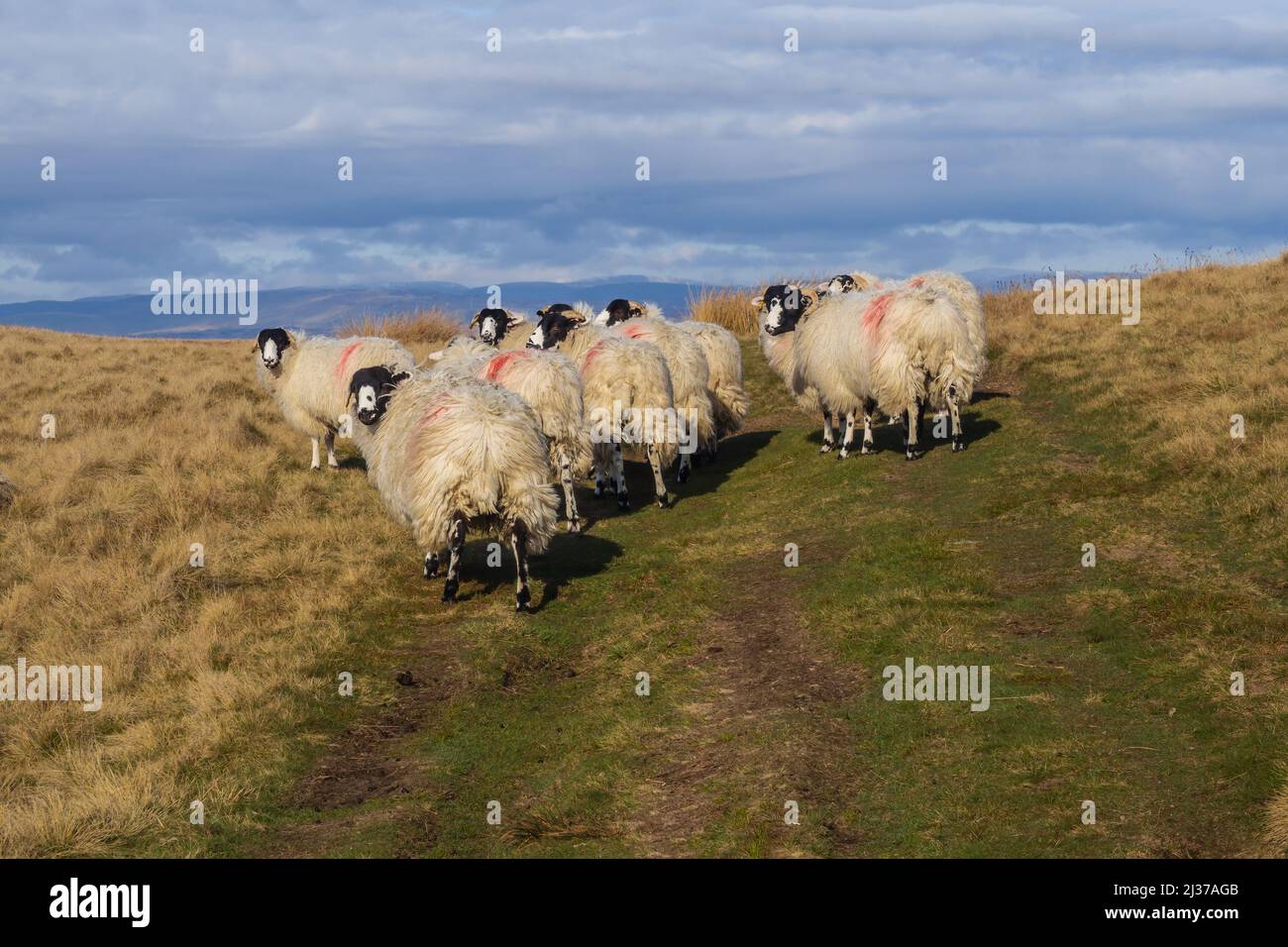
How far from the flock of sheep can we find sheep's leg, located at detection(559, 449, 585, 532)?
3 cm

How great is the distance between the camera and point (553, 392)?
15898 millimetres

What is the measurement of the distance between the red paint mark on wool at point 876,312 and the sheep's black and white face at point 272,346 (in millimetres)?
10210

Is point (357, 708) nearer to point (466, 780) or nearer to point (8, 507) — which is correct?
point (466, 780)

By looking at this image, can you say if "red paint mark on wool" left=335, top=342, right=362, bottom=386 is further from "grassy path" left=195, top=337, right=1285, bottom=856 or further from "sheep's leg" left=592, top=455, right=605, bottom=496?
"grassy path" left=195, top=337, right=1285, bottom=856

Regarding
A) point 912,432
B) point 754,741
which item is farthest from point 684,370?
point 754,741

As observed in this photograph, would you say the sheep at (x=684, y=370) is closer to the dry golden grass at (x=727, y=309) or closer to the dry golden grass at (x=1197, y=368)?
the dry golden grass at (x=1197, y=368)

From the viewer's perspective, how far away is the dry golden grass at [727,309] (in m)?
36.3

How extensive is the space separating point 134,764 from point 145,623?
3.66 m

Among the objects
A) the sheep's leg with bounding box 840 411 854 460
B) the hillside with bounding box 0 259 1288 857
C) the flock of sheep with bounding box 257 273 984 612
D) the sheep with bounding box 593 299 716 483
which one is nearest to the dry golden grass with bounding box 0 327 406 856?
the hillside with bounding box 0 259 1288 857

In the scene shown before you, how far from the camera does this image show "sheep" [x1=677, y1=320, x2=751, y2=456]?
21.3 metres

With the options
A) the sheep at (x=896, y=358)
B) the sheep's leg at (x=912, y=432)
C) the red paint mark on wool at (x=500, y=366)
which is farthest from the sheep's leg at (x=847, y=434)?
the red paint mark on wool at (x=500, y=366)

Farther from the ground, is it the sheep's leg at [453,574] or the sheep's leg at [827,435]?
the sheep's leg at [827,435]

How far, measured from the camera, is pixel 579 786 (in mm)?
8445
